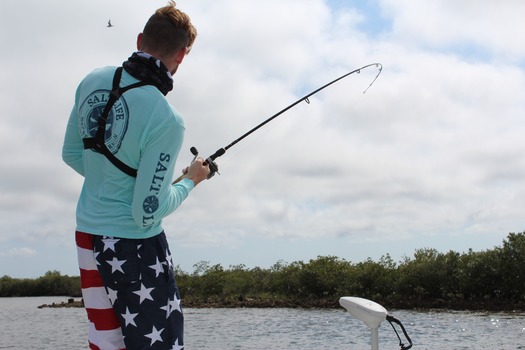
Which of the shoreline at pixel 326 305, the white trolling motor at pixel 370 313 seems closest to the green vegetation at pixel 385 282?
the shoreline at pixel 326 305

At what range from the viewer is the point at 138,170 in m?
2.55

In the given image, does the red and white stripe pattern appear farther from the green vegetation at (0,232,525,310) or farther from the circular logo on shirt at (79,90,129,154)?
the green vegetation at (0,232,525,310)

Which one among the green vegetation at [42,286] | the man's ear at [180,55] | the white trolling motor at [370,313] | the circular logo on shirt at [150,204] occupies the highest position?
the green vegetation at [42,286]

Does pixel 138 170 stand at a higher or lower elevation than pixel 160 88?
lower

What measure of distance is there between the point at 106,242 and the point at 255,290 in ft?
168

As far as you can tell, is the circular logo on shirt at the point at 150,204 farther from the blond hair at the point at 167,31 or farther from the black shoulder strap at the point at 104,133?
the blond hair at the point at 167,31

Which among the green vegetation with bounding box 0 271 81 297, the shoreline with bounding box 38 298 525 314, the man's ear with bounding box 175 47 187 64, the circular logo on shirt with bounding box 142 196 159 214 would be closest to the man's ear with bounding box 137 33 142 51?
the man's ear with bounding box 175 47 187 64

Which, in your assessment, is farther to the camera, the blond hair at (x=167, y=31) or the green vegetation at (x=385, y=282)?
the green vegetation at (x=385, y=282)

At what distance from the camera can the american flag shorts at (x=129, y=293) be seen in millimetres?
2547

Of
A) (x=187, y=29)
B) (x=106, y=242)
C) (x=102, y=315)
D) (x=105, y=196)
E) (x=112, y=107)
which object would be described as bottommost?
(x=102, y=315)

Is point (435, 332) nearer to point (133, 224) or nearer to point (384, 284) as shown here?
point (384, 284)

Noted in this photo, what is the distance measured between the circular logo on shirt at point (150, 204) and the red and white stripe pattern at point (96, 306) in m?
0.28

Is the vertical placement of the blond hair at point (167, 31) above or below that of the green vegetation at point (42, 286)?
below

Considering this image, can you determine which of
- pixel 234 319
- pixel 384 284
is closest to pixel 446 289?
pixel 384 284
